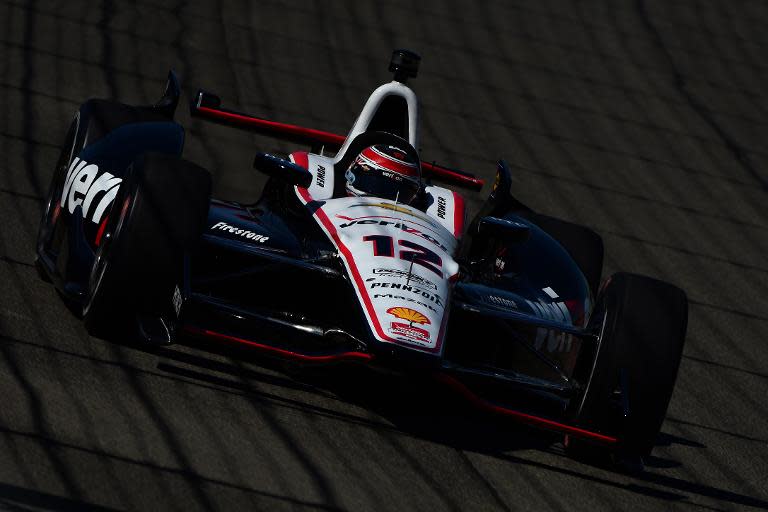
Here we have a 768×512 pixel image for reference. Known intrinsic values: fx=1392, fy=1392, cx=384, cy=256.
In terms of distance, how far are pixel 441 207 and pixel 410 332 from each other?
207 centimetres

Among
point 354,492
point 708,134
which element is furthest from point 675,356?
point 708,134

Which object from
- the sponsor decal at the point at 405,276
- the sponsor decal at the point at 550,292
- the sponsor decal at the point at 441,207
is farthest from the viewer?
the sponsor decal at the point at 441,207

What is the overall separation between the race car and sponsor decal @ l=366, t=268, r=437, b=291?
A: 0.7 inches

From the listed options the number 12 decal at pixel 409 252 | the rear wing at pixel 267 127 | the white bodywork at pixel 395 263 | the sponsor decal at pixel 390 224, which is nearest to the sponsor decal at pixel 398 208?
the white bodywork at pixel 395 263

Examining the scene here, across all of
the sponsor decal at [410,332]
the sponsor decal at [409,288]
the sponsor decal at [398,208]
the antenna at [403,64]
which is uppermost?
the antenna at [403,64]

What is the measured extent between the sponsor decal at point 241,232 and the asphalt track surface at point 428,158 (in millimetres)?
266

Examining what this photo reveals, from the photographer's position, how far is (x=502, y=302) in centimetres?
709

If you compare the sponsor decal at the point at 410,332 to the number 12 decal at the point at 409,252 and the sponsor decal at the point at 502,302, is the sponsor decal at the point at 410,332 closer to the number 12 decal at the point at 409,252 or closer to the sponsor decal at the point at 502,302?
the number 12 decal at the point at 409,252

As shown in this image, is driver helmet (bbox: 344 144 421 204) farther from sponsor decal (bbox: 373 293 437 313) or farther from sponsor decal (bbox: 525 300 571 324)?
sponsor decal (bbox: 373 293 437 313)

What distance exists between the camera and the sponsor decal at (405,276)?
21.1 ft

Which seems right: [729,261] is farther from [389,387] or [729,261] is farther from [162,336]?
[162,336]

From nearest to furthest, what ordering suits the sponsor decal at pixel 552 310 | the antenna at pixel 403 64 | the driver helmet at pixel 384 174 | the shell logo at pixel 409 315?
the shell logo at pixel 409 315
the sponsor decal at pixel 552 310
the driver helmet at pixel 384 174
the antenna at pixel 403 64

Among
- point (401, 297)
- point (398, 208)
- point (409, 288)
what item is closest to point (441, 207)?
point (398, 208)

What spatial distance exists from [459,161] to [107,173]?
5249mm
